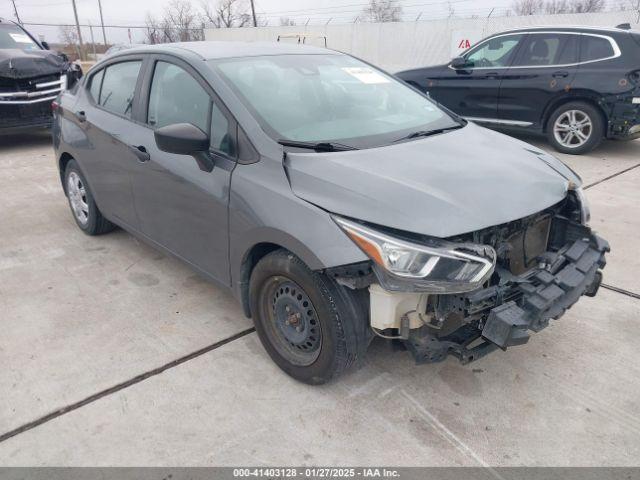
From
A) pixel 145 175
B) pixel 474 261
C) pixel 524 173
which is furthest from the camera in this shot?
pixel 145 175

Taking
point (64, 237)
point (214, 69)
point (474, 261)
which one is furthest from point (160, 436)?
point (64, 237)

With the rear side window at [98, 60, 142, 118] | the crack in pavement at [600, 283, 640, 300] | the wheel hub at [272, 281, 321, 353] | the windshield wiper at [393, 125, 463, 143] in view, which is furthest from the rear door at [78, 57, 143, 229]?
the crack in pavement at [600, 283, 640, 300]

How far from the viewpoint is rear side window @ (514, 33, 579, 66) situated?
283 inches

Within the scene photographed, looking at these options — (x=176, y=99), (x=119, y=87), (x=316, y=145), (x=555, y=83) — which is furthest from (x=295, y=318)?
(x=555, y=83)

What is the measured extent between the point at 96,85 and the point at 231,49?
1.51 metres

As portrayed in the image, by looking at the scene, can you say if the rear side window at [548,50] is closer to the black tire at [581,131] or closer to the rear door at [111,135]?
the black tire at [581,131]

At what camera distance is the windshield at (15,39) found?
835 cm

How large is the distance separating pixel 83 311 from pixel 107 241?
129cm

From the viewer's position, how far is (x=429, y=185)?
237 cm

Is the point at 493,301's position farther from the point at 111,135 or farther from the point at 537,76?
the point at 537,76

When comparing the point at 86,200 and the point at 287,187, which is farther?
the point at 86,200

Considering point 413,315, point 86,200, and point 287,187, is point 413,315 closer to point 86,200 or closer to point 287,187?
point 287,187

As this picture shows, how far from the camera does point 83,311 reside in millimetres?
3412

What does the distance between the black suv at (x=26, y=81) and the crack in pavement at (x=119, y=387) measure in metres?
6.67
